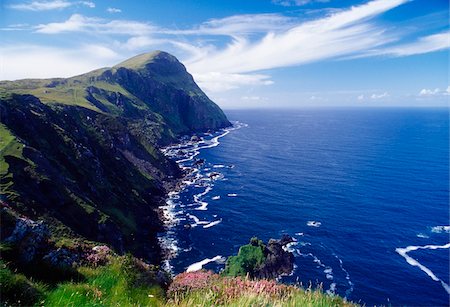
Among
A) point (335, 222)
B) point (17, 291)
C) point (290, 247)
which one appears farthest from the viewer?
point (335, 222)

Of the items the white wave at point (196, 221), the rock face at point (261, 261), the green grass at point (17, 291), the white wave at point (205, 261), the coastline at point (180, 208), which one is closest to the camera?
the green grass at point (17, 291)

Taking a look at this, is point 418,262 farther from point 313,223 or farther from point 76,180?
point 76,180

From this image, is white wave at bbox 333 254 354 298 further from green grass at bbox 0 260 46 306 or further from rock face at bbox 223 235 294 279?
green grass at bbox 0 260 46 306

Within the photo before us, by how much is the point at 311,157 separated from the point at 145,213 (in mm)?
110807

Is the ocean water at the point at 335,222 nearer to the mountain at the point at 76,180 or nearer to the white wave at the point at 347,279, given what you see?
the white wave at the point at 347,279

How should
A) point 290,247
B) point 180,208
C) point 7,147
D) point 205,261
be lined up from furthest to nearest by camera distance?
point 180,208, point 290,247, point 205,261, point 7,147

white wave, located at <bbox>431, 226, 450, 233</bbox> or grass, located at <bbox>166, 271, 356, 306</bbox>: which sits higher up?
grass, located at <bbox>166, 271, 356, 306</bbox>

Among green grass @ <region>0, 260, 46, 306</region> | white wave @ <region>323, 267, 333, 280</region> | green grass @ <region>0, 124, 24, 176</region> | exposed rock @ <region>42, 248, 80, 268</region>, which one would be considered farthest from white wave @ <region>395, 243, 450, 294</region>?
green grass @ <region>0, 124, 24, 176</region>

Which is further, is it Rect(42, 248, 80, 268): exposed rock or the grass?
Rect(42, 248, 80, 268): exposed rock

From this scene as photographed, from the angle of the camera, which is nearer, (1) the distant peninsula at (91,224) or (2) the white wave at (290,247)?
(1) the distant peninsula at (91,224)

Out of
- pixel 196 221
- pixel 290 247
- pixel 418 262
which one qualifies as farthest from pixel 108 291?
pixel 196 221

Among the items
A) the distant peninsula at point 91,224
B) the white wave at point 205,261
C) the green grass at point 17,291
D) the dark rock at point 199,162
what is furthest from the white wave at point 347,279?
the dark rock at point 199,162

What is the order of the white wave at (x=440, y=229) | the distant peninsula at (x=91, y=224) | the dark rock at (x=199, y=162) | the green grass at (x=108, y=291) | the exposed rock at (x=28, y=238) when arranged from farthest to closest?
the dark rock at (x=199, y=162), the white wave at (x=440, y=229), the exposed rock at (x=28, y=238), the distant peninsula at (x=91, y=224), the green grass at (x=108, y=291)

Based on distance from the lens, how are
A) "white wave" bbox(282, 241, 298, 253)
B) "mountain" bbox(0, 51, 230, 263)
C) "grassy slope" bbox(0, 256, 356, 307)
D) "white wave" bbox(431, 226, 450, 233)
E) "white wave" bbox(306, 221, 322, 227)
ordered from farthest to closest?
"white wave" bbox(306, 221, 322, 227)
"white wave" bbox(431, 226, 450, 233)
"white wave" bbox(282, 241, 298, 253)
"mountain" bbox(0, 51, 230, 263)
"grassy slope" bbox(0, 256, 356, 307)
